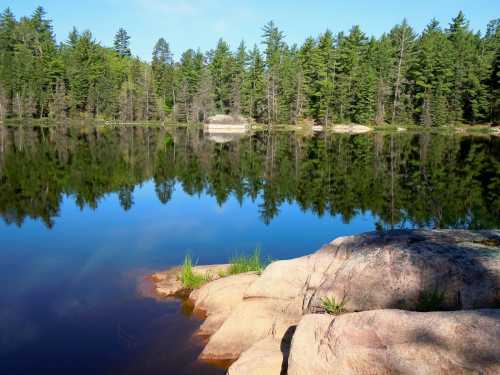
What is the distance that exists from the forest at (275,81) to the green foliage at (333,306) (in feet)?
223

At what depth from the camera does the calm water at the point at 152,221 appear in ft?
23.3

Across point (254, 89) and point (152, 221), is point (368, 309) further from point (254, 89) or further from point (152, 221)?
point (254, 89)

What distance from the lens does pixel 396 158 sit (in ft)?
100.0

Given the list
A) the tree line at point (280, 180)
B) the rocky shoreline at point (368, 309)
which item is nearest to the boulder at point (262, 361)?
the rocky shoreline at point (368, 309)

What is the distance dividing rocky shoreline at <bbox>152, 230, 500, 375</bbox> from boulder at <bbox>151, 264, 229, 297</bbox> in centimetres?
4

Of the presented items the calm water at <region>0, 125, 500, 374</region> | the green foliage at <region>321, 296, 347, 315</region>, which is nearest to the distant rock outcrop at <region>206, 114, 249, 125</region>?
the calm water at <region>0, 125, 500, 374</region>

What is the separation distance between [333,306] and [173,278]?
4.73 m

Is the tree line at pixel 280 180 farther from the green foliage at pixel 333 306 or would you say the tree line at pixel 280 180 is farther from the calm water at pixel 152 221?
the green foliage at pixel 333 306

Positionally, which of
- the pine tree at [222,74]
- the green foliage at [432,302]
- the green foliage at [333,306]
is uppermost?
the pine tree at [222,74]

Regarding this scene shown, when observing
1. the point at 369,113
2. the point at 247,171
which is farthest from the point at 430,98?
the point at 247,171

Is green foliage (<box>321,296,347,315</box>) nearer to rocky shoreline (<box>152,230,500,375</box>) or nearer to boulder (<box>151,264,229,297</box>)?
rocky shoreline (<box>152,230,500,375</box>)

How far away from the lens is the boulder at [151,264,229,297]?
9058mm

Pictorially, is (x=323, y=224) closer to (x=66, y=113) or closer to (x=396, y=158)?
(x=396, y=158)

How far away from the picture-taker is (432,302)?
536cm
